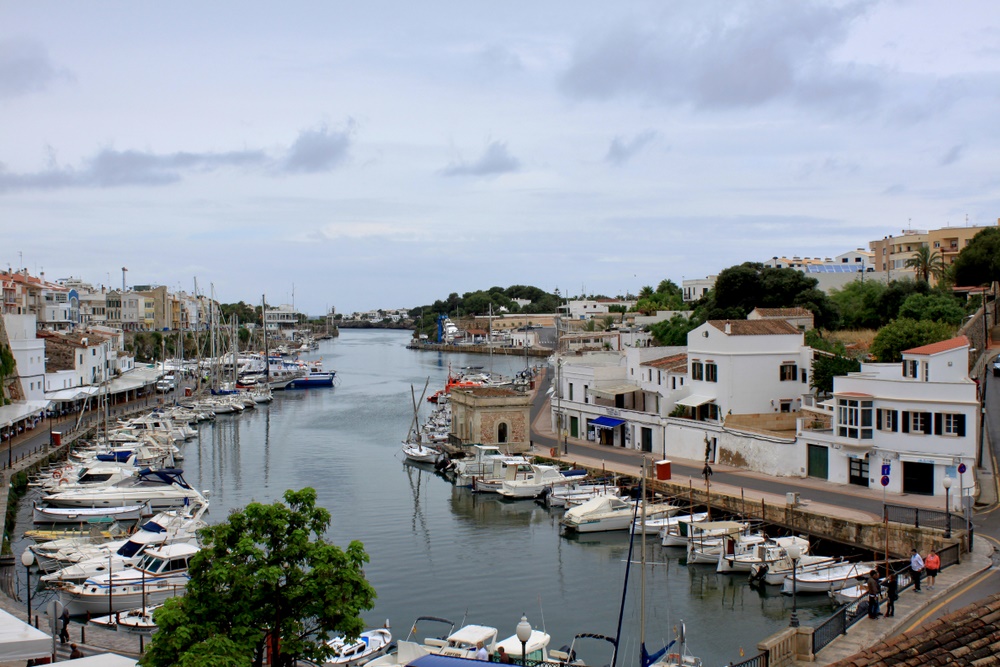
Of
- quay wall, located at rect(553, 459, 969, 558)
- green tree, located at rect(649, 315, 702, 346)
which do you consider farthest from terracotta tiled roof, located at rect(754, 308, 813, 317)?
quay wall, located at rect(553, 459, 969, 558)

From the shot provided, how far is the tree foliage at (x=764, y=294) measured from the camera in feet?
211

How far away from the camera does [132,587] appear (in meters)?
25.0

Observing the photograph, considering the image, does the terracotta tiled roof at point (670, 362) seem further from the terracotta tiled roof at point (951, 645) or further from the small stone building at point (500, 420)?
the terracotta tiled roof at point (951, 645)

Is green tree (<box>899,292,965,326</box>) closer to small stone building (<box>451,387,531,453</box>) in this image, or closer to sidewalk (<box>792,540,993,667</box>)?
small stone building (<box>451,387,531,453</box>)

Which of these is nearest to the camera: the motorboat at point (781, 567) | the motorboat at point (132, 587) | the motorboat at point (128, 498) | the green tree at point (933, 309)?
the motorboat at point (132, 587)

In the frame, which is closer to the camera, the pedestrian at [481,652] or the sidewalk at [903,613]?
the sidewalk at [903,613]

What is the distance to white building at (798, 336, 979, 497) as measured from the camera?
97.0ft

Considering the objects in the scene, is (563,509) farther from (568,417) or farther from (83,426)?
(83,426)

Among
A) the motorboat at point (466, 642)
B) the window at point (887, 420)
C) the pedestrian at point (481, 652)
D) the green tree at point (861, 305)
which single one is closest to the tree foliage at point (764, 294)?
the green tree at point (861, 305)

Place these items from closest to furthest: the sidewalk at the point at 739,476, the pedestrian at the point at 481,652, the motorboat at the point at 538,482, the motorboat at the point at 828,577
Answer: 1. the pedestrian at the point at 481,652
2. the motorboat at the point at 828,577
3. the sidewalk at the point at 739,476
4. the motorboat at the point at 538,482

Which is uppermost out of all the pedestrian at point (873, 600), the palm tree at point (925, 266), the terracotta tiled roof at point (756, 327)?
the palm tree at point (925, 266)

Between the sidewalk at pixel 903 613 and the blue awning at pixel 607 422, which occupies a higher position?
the blue awning at pixel 607 422

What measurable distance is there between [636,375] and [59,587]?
3188cm

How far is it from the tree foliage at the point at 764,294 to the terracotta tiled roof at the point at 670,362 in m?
20.7
